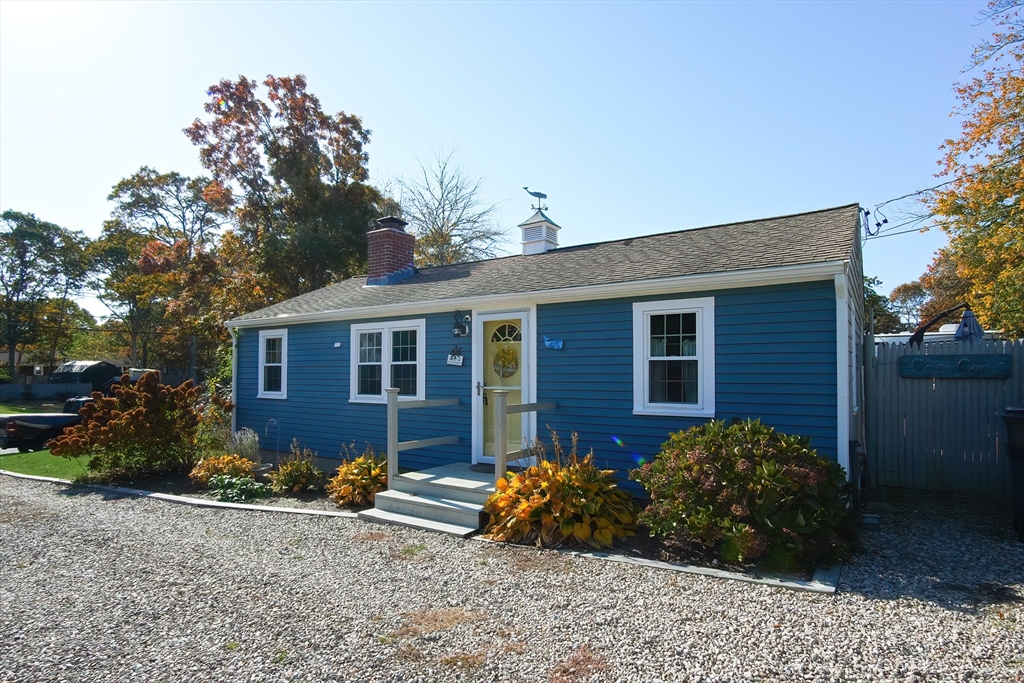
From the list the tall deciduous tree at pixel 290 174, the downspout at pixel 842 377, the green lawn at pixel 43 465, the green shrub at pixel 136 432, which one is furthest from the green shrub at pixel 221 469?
the tall deciduous tree at pixel 290 174

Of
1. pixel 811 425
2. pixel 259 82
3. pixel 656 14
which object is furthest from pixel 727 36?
pixel 259 82

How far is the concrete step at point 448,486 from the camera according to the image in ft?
22.5

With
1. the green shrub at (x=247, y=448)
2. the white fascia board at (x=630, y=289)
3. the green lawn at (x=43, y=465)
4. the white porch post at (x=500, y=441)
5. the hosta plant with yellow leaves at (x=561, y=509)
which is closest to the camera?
the hosta plant with yellow leaves at (x=561, y=509)

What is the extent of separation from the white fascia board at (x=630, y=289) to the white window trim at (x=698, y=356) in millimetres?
168

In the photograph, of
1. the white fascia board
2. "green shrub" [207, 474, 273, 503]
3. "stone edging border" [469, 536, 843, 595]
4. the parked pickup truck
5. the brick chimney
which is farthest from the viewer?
the parked pickup truck

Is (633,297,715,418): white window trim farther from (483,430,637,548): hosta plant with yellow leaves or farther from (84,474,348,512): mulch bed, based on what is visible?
(84,474,348,512): mulch bed

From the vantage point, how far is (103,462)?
954cm

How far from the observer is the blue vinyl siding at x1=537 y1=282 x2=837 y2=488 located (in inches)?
247

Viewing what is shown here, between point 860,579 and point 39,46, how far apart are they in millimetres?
9412

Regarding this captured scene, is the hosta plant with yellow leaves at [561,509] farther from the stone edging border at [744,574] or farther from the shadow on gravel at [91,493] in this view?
the shadow on gravel at [91,493]

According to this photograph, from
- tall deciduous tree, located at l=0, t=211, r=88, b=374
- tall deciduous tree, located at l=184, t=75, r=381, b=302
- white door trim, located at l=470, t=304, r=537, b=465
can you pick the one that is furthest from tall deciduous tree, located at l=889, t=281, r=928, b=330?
tall deciduous tree, located at l=0, t=211, r=88, b=374

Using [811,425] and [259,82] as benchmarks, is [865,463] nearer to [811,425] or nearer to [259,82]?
[811,425]

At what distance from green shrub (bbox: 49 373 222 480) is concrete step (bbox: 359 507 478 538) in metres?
4.76

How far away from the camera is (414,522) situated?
664 centimetres
